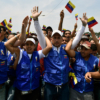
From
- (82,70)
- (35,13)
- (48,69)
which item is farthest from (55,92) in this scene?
(35,13)

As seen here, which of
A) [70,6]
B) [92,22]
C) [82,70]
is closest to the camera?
[82,70]

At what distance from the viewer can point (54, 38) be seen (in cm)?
248

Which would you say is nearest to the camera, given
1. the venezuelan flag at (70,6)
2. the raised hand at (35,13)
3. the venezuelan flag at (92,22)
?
the raised hand at (35,13)

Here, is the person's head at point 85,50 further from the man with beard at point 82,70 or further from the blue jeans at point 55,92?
the blue jeans at point 55,92

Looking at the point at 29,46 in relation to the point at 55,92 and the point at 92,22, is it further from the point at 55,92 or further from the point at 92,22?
the point at 92,22

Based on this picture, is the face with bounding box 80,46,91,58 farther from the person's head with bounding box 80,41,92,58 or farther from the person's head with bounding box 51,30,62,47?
the person's head with bounding box 51,30,62,47

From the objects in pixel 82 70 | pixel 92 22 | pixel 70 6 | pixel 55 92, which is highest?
pixel 70 6

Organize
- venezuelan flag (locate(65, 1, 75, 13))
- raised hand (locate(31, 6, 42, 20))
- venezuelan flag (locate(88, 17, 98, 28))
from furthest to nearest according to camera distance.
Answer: venezuelan flag (locate(65, 1, 75, 13))
venezuelan flag (locate(88, 17, 98, 28))
raised hand (locate(31, 6, 42, 20))

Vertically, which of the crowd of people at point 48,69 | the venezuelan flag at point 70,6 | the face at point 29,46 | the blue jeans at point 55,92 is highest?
the venezuelan flag at point 70,6

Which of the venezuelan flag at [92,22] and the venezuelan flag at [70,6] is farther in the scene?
the venezuelan flag at [70,6]

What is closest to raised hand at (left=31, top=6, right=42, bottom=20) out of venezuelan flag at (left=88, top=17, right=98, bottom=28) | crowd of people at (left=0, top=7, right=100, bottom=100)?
crowd of people at (left=0, top=7, right=100, bottom=100)

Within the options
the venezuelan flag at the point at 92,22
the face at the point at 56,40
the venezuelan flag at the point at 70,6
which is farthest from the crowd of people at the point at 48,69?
the venezuelan flag at the point at 70,6

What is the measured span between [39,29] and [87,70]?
1.51 m

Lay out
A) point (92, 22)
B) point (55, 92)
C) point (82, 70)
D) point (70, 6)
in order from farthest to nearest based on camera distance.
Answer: point (70, 6), point (92, 22), point (82, 70), point (55, 92)
